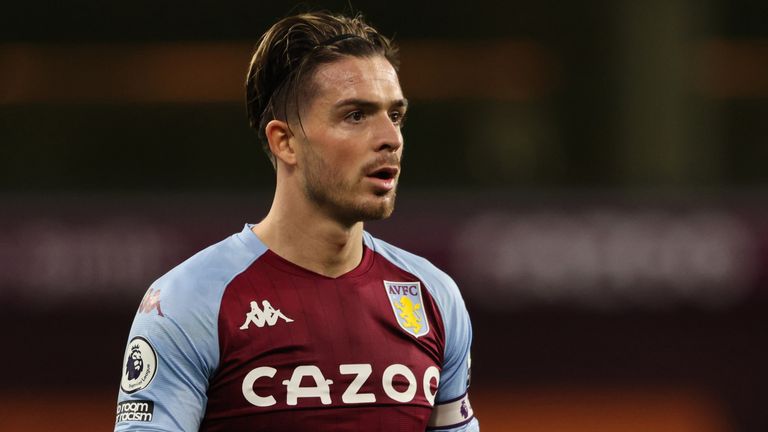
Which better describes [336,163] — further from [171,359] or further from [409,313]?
[171,359]

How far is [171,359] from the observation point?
3.07 meters

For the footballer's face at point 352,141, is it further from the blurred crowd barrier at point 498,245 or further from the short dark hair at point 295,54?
the blurred crowd barrier at point 498,245

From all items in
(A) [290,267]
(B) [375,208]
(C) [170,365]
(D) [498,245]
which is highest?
(D) [498,245]

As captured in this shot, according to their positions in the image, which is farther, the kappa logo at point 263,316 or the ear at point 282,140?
the ear at point 282,140

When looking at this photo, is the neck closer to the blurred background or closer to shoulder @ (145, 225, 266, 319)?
shoulder @ (145, 225, 266, 319)

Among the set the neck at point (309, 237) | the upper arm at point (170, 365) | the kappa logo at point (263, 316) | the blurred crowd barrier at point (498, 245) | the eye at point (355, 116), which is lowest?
the upper arm at point (170, 365)

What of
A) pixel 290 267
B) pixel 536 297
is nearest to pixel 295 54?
pixel 290 267

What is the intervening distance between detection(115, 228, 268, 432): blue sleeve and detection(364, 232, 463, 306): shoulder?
524 millimetres

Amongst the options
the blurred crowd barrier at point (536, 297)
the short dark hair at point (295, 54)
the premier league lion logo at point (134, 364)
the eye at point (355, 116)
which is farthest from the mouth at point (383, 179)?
the blurred crowd barrier at point (536, 297)

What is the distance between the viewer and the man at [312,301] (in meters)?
3.11

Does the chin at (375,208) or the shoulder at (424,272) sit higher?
the chin at (375,208)

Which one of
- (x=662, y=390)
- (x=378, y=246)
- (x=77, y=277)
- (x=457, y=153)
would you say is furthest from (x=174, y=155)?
(x=378, y=246)

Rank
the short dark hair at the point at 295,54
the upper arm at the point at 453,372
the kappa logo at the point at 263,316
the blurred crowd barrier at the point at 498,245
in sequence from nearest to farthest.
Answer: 1. the kappa logo at the point at 263,316
2. the short dark hair at the point at 295,54
3. the upper arm at the point at 453,372
4. the blurred crowd barrier at the point at 498,245

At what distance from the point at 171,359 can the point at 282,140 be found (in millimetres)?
616
